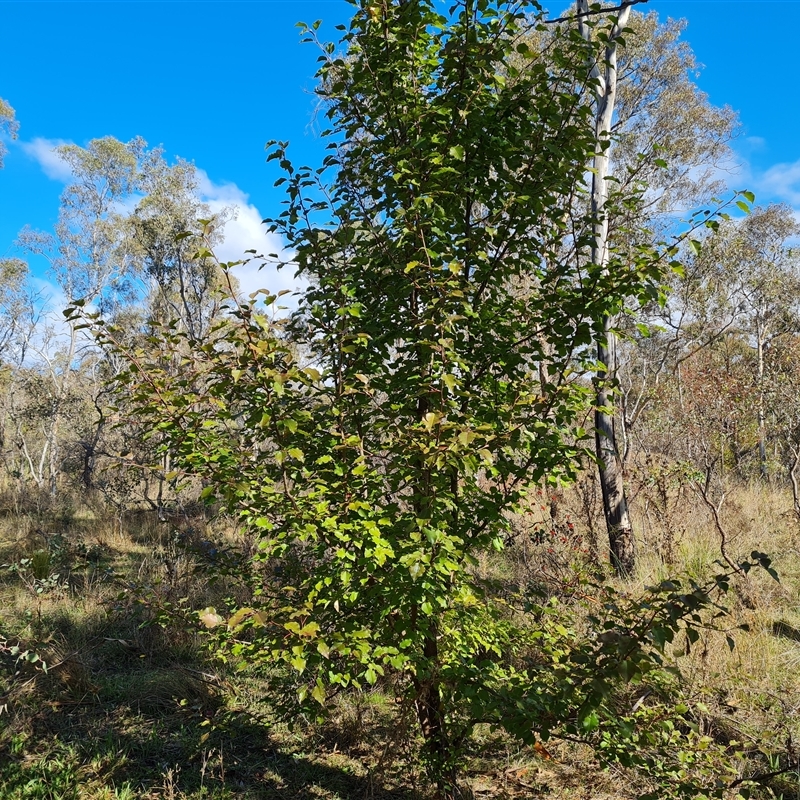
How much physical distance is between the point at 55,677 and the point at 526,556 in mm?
5116

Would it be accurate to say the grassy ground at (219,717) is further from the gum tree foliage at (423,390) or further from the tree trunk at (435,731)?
the gum tree foliage at (423,390)

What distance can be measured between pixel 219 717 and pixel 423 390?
3.26 metres

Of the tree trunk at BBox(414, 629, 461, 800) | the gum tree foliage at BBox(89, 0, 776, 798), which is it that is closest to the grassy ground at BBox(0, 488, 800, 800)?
the tree trunk at BBox(414, 629, 461, 800)

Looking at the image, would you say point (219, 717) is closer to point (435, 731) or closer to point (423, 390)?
point (435, 731)

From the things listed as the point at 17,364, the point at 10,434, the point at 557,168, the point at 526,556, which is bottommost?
the point at 526,556

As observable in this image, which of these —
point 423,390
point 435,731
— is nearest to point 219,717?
point 435,731

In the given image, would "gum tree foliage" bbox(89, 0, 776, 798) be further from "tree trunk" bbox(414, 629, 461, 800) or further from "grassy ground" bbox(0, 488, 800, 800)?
"grassy ground" bbox(0, 488, 800, 800)

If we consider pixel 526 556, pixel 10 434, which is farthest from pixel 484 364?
pixel 10 434

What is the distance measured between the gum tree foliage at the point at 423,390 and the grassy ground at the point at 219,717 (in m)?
0.79

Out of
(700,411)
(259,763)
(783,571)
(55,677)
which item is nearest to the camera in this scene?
(259,763)

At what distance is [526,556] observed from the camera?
7336 millimetres

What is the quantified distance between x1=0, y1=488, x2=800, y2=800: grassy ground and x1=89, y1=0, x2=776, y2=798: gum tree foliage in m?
0.79

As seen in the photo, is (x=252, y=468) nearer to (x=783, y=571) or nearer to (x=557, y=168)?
(x=557, y=168)

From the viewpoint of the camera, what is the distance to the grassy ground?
134 inches
